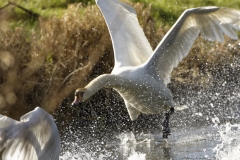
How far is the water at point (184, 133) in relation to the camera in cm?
849

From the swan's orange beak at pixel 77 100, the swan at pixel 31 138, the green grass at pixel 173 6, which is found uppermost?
the swan at pixel 31 138

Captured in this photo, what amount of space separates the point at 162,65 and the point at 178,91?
299 cm

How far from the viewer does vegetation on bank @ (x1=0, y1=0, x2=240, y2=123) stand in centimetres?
1025

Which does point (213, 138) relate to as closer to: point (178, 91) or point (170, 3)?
point (178, 91)

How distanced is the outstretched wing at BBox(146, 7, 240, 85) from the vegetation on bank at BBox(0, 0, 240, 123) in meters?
2.27

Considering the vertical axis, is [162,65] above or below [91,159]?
above

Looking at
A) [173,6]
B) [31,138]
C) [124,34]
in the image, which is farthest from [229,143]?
[173,6]

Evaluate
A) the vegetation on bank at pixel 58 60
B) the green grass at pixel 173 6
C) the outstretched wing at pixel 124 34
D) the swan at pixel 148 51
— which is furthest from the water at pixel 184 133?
the green grass at pixel 173 6

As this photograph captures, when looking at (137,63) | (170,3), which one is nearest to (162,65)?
(137,63)

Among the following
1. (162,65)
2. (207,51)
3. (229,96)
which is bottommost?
(229,96)

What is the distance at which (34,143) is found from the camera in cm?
606

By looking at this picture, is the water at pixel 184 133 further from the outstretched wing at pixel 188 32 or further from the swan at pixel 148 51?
the outstretched wing at pixel 188 32

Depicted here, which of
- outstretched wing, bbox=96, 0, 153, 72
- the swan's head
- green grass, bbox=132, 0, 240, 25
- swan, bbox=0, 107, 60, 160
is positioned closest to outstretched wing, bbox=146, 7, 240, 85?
outstretched wing, bbox=96, 0, 153, 72

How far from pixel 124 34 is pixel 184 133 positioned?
1.90 m
